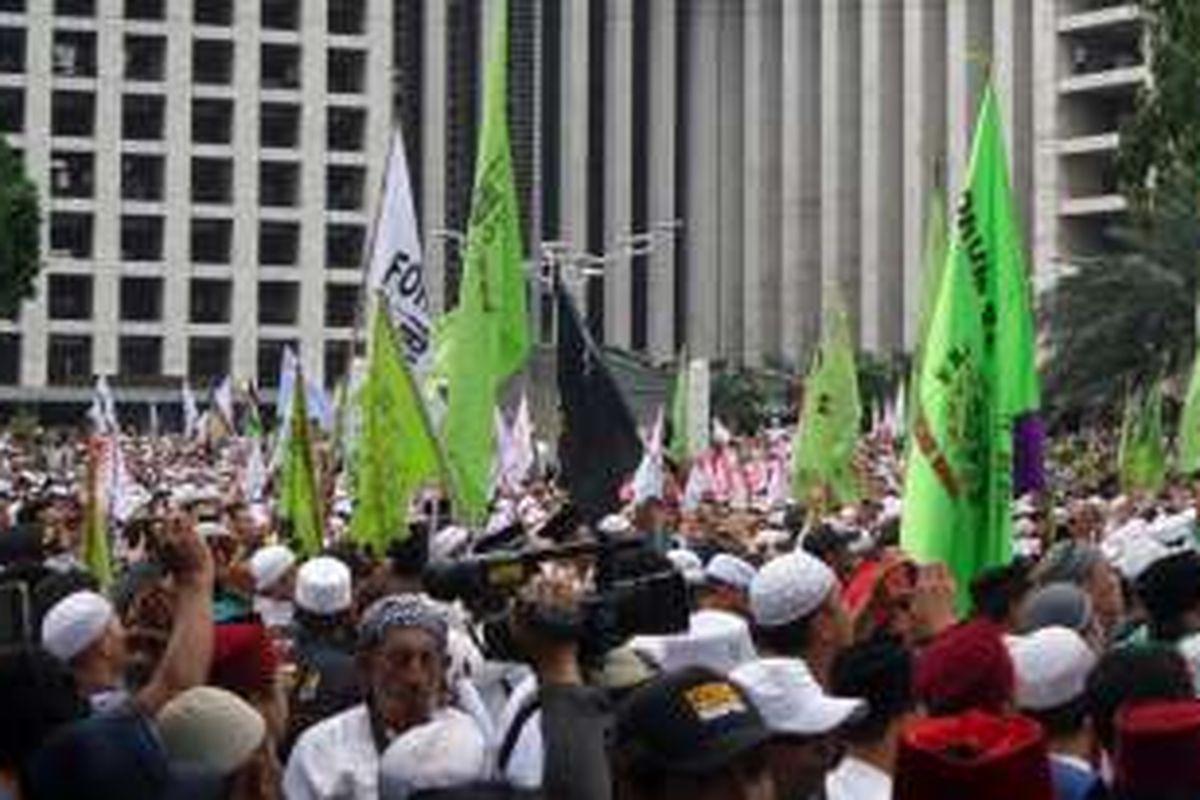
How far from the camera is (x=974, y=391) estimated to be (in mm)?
8992

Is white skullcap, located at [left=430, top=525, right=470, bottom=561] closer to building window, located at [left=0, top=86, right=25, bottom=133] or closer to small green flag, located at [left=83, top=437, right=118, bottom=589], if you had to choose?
small green flag, located at [left=83, top=437, right=118, bottom=589]

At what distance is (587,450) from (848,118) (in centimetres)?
7196

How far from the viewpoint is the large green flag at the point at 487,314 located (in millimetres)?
10852

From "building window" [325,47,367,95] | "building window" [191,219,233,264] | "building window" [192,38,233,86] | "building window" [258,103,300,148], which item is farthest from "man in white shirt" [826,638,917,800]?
"building window" [325,47,367,95]

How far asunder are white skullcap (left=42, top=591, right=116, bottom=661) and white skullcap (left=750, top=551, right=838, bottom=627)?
1611 mm

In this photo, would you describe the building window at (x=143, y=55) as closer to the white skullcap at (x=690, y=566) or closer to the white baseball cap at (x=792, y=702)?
the white skullcap at (x=690, y=566)

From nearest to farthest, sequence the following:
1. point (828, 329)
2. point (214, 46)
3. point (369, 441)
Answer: point (369, 441)
point (828, 329)
point (214, 46)

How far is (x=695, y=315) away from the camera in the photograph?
9106cm

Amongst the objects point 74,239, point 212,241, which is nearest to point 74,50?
point 74,239

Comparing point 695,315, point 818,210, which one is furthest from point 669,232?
point 818,210

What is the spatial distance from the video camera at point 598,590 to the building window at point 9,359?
229 ft

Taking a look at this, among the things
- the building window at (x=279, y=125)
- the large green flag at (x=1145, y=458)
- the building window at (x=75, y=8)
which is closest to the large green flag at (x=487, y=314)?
the large green flag at (x=1145, y=458)

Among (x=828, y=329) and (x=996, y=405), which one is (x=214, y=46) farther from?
(x=996, y=405)

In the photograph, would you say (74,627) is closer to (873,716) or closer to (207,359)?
(873,716)
